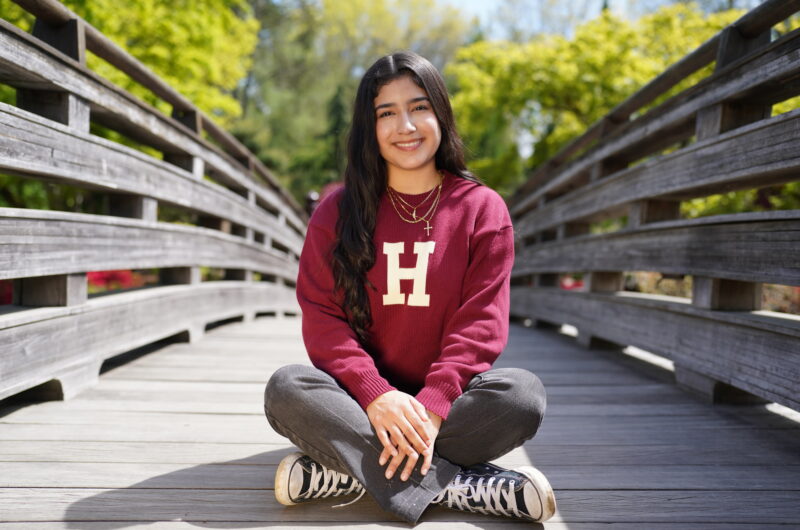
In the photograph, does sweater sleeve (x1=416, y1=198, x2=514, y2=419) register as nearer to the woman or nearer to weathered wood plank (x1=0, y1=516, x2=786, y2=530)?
the woman

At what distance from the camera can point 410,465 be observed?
1.50 meters

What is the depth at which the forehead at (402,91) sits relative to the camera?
189cm

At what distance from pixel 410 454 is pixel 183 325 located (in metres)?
2.39

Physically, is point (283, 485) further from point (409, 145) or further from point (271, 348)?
point (271, 348)

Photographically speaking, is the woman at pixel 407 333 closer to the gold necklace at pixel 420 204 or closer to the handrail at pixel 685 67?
the gold necklace at pixel 420 204

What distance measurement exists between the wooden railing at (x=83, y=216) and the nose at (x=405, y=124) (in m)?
1.28

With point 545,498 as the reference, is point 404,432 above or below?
above

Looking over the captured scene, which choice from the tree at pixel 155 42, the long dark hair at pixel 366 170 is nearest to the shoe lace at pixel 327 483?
the long dark hair at pixel 366 170

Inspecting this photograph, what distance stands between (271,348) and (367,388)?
2.19 meters

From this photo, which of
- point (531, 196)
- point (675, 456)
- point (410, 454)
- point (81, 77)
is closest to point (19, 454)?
point (410, 454)

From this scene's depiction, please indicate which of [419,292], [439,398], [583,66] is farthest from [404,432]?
[583,66]

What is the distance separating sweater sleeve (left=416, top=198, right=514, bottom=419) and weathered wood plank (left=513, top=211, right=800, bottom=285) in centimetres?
90

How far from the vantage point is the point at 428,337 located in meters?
1.84

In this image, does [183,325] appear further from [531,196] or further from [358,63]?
[358,63]
